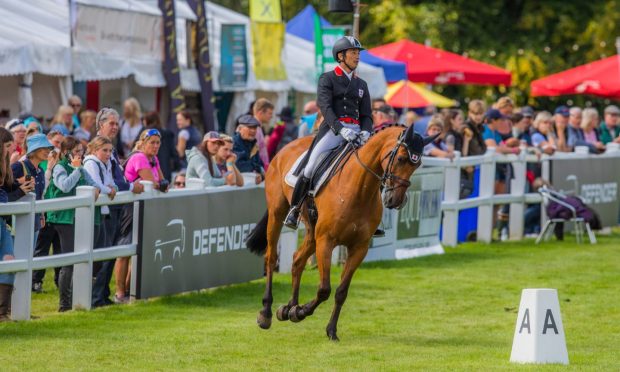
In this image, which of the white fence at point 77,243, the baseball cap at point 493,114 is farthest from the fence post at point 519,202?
the white fence at point 77,243

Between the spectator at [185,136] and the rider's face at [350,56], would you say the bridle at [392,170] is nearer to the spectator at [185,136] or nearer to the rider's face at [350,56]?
the rider's face at [350,56]

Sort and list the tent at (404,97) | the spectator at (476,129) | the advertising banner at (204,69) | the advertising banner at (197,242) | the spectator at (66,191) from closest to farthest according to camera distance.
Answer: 1. the spectator at (66,191)
2. the advertising banner at (197,242)
3. the spectator at (476,129)
4. the advertising banner at (204,69)
5. the tent at (404,97)

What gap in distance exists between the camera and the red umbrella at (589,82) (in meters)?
29.0

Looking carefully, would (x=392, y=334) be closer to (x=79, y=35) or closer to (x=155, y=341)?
(x=155, y=341)

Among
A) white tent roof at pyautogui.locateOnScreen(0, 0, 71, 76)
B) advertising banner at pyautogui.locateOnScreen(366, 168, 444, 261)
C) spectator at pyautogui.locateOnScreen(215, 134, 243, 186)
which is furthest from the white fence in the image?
white tent roof at pyautogui.locateOnScreen(0, 0, 71, 76)

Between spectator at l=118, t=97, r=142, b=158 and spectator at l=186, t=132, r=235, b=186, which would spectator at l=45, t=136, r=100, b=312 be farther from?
spectator at l=118, t=97, r=142, b=158

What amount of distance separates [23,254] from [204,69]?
44.5ft

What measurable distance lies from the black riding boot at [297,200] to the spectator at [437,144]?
21.4ft

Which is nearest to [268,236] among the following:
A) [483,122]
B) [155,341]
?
[155,341]

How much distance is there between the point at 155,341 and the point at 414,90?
2108 centimetres

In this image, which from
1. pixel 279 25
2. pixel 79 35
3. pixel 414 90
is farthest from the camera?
pixel 414 90

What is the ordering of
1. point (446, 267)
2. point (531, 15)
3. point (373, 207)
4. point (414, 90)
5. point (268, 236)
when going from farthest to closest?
point (531, 15) → point (414, 90) → point (446, 267) → point (268, 236) → point (373, 207)

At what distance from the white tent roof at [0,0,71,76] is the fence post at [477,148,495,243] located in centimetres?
694

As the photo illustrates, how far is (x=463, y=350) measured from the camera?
1160cm
